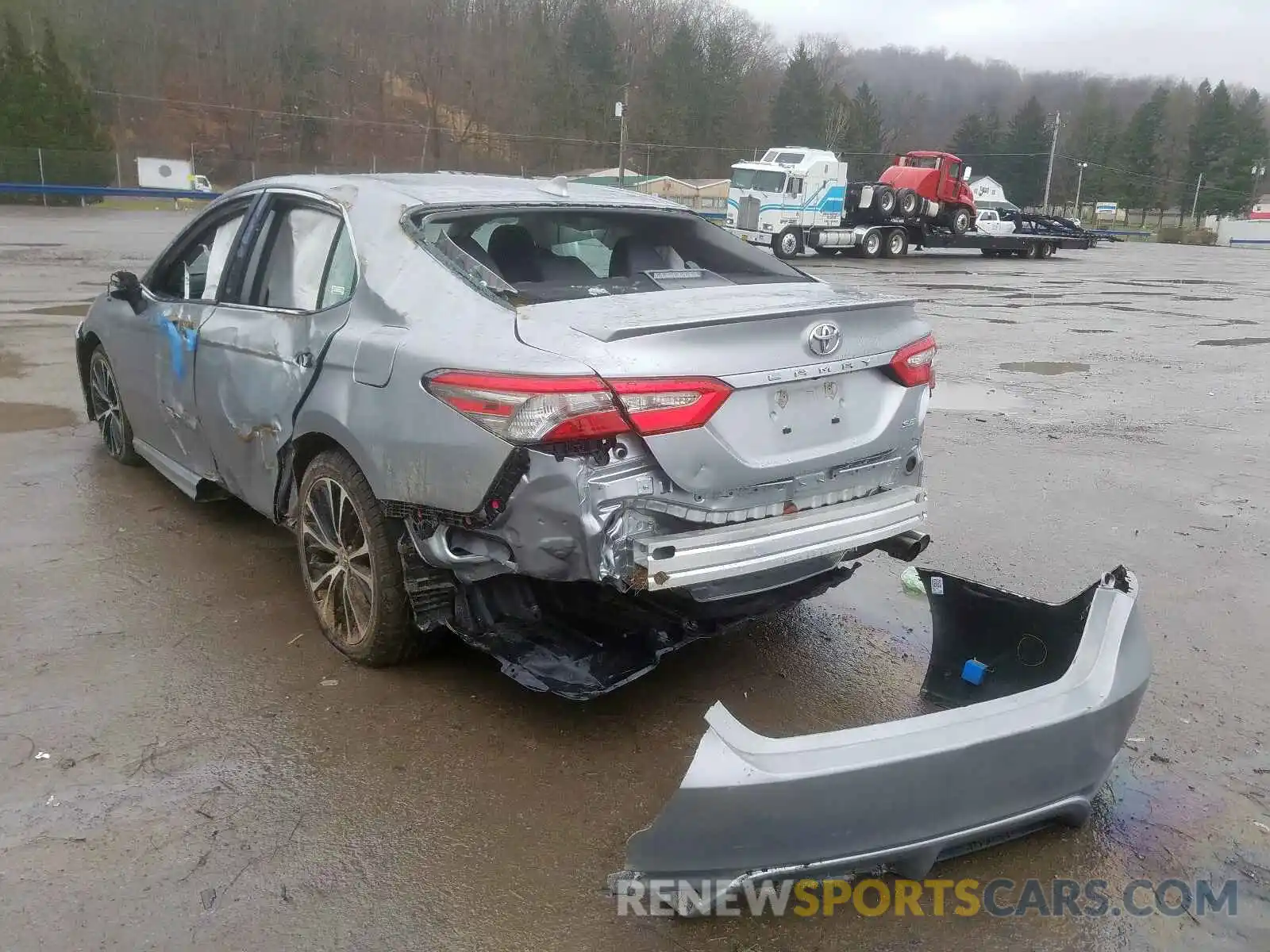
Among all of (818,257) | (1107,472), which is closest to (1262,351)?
(1107,472)

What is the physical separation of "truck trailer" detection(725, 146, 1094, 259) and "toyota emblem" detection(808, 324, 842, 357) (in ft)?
91.4

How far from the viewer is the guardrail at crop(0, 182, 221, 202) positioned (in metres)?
39.6

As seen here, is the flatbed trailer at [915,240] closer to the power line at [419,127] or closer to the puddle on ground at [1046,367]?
the puddle on ground at [1046,367]

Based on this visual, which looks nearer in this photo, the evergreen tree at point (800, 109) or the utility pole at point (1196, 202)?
the evergreen tree at point (800, 109)

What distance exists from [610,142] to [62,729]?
248ft

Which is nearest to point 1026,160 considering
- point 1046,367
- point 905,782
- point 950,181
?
point 950,181

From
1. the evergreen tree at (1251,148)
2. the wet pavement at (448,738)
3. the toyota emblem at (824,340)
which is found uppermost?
the evergreen tree at (1251,148)

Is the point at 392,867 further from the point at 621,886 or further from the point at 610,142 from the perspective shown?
the point at 610,142

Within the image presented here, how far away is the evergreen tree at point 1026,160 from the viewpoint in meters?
89.8

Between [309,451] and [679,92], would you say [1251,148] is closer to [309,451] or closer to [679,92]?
[679,92]

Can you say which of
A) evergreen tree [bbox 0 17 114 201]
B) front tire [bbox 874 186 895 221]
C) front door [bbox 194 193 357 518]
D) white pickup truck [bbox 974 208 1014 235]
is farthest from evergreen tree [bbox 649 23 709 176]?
front door [bbox 194 193 357 518]

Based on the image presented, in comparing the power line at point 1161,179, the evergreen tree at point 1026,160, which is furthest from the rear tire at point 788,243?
the power line at point 1161,179

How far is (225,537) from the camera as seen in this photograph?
479 cm

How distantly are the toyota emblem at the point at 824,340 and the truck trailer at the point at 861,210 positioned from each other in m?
27.9
